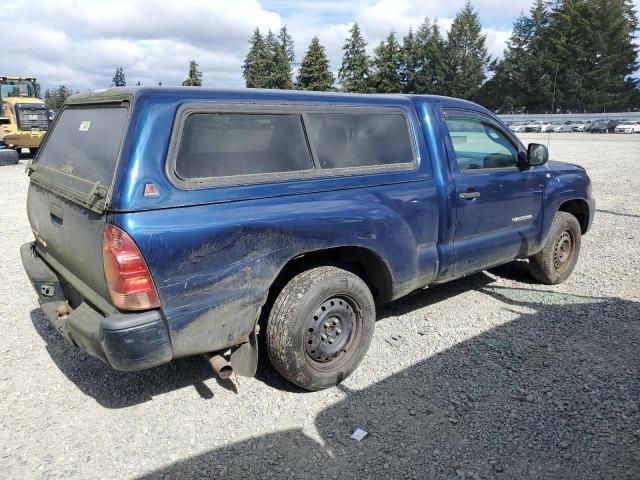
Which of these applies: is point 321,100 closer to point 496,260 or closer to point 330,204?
point 330,204

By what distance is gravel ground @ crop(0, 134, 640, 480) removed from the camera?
8.92ft

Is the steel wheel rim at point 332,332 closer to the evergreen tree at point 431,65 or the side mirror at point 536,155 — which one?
the side mirror at point 536,155

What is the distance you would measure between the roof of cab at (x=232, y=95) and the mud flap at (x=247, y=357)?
1.42 m

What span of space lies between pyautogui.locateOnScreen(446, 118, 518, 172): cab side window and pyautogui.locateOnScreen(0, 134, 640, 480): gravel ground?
4.46ft

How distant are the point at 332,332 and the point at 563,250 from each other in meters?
3.30

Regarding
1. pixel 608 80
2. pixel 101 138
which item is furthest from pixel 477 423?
pixel 608 80

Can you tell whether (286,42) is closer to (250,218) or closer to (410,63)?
(410,63)

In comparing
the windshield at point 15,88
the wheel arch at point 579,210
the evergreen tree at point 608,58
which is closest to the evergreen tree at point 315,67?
the evergreen tree at point 608,58

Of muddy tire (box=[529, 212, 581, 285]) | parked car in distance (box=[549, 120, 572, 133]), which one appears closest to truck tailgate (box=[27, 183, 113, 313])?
muddy tire (box=[529, 212, 581, 285])

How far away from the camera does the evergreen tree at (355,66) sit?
242 feet

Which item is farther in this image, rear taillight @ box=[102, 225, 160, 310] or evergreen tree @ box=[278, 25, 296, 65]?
evergreen tree @ box=[278, 25, 296, 65]

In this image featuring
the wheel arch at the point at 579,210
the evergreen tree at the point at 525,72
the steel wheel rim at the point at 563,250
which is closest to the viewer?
the steel wheel rim at the point at 563,250

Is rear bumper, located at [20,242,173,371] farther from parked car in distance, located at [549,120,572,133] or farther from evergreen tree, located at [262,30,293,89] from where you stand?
evergreen tree, located at [262,30,293,89]

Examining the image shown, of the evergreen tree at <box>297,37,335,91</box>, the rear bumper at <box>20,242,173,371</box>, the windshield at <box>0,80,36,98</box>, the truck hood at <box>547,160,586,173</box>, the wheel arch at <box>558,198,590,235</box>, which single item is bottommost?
the rear bumper at <box>20,242,173,371</box>
